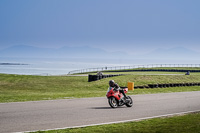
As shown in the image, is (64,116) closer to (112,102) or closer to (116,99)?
(112,102)

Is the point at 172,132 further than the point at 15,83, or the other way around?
the point at 15,83

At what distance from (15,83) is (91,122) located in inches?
1209

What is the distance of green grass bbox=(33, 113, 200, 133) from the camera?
9.90 meters

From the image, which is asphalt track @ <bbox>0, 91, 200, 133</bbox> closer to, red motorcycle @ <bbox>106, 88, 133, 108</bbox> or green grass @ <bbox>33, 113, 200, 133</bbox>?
red motorcycle @ <bbox>106, 88, 133, 108</bbox>

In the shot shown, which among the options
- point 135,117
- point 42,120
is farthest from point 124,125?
point 42,120

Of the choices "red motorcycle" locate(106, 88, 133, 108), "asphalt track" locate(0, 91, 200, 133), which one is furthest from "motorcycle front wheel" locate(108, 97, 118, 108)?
"asphalt track" locate(0, 91, 200, 133)

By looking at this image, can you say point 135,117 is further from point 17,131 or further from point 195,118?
point 17,131

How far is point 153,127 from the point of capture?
10.6m

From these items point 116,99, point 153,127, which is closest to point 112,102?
point 116,99

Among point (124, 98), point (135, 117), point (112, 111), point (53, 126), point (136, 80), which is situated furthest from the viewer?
point (136, 80)

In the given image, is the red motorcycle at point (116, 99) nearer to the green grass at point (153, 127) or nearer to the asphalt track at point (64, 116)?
the asphalt track at point (64, 116)

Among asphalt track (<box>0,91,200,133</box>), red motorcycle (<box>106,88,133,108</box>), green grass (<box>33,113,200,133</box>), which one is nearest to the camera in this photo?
green grass (<box>33,113,200,133</box>)

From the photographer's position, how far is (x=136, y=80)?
145ft

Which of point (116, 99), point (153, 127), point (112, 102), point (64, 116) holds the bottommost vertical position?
point (153, 127)
